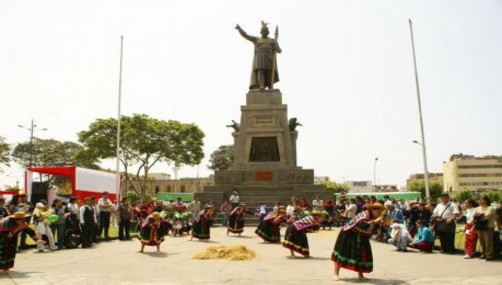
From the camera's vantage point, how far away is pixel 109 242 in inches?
688

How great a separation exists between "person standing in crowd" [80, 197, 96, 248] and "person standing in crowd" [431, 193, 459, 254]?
1113cm

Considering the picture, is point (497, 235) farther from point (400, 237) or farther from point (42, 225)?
point (42, 225)

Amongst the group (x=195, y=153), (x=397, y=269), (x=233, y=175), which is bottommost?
(x=397, y=269)

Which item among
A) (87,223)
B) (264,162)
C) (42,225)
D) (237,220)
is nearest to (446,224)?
(237,220)

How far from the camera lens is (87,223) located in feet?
51.6

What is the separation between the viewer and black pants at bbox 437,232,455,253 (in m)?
13.5

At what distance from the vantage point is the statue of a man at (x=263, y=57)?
1229 inches

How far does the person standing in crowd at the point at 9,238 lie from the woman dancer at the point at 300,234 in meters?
6.34

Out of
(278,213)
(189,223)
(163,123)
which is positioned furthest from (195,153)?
(278,213)

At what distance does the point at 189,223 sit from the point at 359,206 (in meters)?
7.91

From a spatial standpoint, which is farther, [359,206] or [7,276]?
[359,206]

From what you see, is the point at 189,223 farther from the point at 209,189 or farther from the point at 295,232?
the point at 295,232

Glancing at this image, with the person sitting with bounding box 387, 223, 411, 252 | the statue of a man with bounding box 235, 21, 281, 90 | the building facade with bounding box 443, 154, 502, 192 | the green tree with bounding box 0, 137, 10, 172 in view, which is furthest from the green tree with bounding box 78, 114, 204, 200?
the building facade with bounding box 443, 154, 502, 192

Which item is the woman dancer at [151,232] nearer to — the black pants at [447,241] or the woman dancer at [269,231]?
the woman dancer at [269,231]
